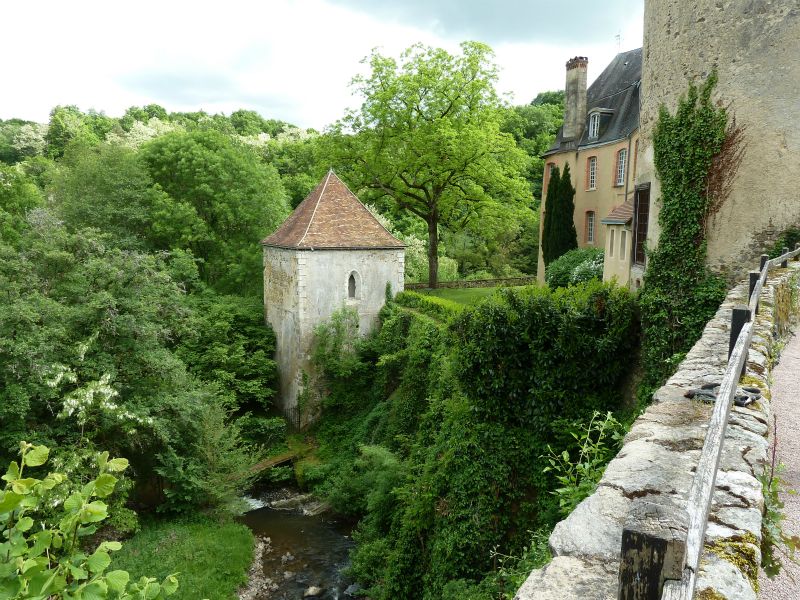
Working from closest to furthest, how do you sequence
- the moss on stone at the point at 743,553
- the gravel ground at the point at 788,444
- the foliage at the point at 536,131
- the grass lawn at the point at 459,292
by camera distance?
1. the moss on stone at the point at 743,553
2. the gravel ground at the point at 788,444
3. the grass lawn at the point at 459,292
4. the foliage at the point at 536,131

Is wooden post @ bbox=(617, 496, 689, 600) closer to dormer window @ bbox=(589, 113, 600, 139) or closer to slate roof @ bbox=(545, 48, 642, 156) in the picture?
slate roof @ bbox=(545, 48, 642, 156)

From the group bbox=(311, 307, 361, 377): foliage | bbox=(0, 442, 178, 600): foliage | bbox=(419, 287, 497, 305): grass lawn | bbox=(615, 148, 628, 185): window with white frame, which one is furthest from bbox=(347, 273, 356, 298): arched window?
bbox=(0, 442, 178, 600): foliage

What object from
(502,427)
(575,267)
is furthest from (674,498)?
(575,267)

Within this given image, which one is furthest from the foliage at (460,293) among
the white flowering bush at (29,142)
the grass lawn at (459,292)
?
the white flowering bush at (29,142)

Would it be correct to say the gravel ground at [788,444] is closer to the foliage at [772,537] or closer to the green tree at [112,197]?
the foliage at [772,537]

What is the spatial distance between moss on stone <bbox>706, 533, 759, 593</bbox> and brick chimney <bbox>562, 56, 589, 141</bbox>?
2732 cm

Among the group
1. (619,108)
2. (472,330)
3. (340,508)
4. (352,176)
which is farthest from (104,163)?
(619,108)

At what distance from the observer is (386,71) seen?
25.8 metres

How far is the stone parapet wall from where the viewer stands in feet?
8.56

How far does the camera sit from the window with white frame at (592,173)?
26.4 meters

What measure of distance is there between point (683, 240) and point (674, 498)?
28.4ft

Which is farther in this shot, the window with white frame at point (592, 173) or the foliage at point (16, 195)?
the foliage at point (16, 195)

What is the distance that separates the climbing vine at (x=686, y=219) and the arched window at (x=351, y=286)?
12.9m

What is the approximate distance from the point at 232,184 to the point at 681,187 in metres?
19.9
